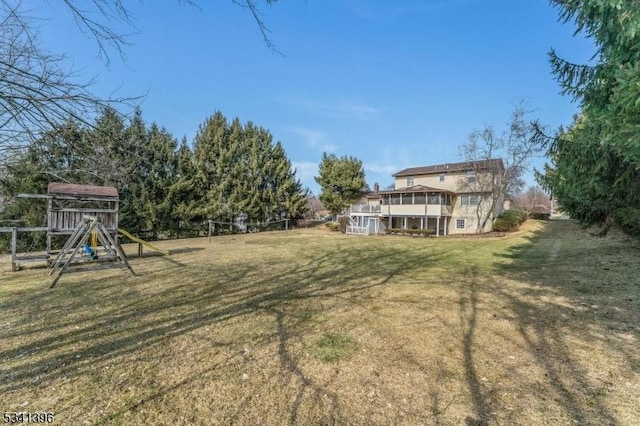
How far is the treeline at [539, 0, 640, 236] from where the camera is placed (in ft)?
11.0

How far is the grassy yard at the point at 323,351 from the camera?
102 inches

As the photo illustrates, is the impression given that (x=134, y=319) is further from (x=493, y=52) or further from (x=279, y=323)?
(x=493, y=52)

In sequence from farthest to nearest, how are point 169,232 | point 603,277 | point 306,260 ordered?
point 169,232
point 306,260
point 603,277

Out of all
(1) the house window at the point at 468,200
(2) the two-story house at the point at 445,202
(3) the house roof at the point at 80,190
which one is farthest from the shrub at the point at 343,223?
(3) the house roof at the point at 80,190

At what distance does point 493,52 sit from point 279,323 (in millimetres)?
14023

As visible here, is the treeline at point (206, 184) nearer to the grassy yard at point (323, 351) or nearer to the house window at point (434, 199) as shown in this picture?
the grassy yard at point (323, 351)

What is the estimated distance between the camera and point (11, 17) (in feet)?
9.59

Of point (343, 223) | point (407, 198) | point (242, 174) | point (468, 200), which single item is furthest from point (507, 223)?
point (242, 174)

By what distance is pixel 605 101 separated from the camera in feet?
15.0

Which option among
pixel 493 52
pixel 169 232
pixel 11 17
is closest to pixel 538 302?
pixel 11 17

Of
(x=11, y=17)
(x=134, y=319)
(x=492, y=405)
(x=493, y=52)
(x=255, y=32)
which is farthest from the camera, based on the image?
(x=493, y=52)

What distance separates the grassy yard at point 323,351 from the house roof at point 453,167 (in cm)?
2126

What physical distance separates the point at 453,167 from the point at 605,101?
27.5 meters

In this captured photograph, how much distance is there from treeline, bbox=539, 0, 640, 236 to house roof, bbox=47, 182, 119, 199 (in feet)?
38.5
